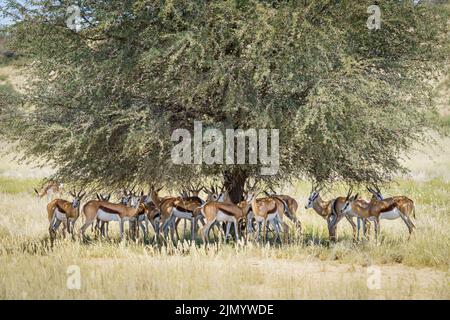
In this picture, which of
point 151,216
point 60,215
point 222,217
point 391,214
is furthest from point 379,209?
point 60,215

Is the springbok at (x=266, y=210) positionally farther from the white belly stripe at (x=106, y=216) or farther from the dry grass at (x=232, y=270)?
the white belly stripe at (x=106, y=216)

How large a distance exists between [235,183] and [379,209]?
12.1 ft

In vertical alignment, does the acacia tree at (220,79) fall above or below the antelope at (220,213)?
above

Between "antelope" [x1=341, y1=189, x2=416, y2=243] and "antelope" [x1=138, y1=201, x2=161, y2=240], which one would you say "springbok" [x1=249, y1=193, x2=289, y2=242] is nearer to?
"antelope" [x1=341, y1=189, x2=416, y2=243]

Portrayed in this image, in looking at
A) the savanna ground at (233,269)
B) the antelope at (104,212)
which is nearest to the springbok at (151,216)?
the antelope at (104,212)

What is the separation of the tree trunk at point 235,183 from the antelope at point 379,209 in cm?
270

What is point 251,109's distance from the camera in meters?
13.4

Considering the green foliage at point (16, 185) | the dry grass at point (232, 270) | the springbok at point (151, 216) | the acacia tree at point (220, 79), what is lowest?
the dry grass at point (232, 270)

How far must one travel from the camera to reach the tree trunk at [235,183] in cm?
1622

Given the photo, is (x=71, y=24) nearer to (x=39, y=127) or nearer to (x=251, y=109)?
(x=39, y=127)

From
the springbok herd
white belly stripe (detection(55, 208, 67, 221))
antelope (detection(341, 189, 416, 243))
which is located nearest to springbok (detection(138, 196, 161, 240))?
the springbok herd

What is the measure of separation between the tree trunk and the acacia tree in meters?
0.22

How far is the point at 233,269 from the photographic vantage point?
36.7ft

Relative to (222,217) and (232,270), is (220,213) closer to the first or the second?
(222,217)
